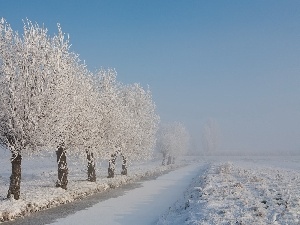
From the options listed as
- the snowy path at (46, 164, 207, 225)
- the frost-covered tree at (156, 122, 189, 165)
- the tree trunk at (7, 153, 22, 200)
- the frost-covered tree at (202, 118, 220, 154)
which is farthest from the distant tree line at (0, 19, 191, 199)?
the frost-covered tree at (202, 118, 220, 154)

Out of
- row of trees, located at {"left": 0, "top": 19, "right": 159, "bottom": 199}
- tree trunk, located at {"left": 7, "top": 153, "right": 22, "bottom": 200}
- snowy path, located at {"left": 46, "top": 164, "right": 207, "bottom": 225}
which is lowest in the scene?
Answer: snowy path, located at {"left": 46, "top": 164, "right": 207, "bottom": 225}

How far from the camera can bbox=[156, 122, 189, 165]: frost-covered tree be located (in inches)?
4338

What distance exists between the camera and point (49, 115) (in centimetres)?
2491

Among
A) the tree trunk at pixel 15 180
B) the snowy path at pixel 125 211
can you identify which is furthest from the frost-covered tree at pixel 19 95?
the snowy path at pixel 125 211

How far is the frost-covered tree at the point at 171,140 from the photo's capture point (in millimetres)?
110188

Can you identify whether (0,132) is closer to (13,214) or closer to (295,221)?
(13,214)

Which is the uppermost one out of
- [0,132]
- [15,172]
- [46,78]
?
[46,78]

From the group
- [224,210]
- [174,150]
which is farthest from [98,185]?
[174,150]

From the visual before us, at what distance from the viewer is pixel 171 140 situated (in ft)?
365

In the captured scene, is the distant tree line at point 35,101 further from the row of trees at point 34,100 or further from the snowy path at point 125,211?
the snowy path at point 125,211

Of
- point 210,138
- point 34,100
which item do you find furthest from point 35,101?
point 210,138

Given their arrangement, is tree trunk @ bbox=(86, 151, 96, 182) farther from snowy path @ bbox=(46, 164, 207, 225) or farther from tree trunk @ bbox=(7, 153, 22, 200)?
tree trunk @ bbox=(7, 153, 22, 200)

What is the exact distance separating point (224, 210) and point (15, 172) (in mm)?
13715

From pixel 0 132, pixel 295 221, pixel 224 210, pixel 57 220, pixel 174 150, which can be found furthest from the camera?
pixel 174 150
